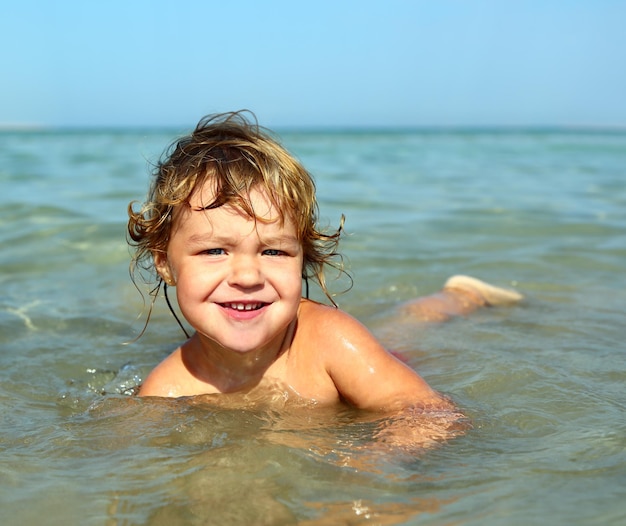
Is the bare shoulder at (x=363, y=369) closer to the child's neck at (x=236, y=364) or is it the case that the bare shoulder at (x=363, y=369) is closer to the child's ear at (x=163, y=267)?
the child's neck at (x=236, y=364)

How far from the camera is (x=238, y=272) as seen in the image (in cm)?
249

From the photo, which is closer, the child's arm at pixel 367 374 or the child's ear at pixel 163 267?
the child's arm at pixel 367 374

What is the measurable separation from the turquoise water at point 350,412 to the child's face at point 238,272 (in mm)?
333

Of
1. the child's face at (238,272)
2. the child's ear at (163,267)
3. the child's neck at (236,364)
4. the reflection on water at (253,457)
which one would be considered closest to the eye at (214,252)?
the child's face at (238,272)

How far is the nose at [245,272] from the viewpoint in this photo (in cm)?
248

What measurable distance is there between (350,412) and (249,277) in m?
0.64

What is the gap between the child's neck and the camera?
2879 millimetres

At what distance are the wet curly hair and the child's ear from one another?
3 centimetres

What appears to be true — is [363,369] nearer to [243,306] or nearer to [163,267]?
[243,306]

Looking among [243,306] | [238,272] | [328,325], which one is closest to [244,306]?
[243,306]

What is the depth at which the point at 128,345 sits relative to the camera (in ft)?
12.7

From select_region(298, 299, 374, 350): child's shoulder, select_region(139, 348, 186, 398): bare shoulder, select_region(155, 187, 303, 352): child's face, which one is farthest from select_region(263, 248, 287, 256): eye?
select_region(139, 348, 186, 398): bare shoulder

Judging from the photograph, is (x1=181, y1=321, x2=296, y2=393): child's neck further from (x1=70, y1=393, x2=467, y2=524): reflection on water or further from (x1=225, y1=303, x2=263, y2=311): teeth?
(x1=225, y1=303, x2=263, y2=311): teeth

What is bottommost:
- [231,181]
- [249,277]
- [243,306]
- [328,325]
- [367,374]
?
[367,374]
